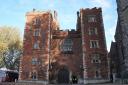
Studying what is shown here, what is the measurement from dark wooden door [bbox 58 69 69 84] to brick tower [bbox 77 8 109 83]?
4.07 m

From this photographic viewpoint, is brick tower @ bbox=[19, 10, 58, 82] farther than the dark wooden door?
No

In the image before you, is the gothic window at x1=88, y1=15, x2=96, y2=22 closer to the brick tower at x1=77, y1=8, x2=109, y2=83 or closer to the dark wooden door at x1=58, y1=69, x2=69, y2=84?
the brick tower at x1=77, y1=8, x2=109, y2=83

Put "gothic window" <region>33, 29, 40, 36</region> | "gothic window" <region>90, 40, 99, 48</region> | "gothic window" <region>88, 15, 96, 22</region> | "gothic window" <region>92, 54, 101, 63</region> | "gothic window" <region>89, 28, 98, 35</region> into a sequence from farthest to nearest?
"gothic window" <region>88, 15, 96, 22</region> < "gothic window" <region>33, 29, 40, 36</region> < "gothic window" <region>89, 28, 98, 35</region> < "gothic window" <region>90, 40, 99, 48</region> < "gothic window" <region>92, 54, 101, 63</region>

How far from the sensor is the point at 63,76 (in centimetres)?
4181

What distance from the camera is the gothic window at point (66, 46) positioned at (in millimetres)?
42831

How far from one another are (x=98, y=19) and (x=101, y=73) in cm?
1101

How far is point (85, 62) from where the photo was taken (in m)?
40.5

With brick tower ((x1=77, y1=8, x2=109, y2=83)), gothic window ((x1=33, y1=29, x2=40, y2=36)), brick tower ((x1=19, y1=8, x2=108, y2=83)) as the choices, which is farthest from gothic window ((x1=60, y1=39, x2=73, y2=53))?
gothic window ((x1=33, y1=29, x2=40, y2=36))

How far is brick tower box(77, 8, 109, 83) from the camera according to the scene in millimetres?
39656

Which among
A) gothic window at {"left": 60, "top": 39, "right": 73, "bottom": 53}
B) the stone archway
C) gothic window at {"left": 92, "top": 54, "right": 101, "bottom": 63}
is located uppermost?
gothic window at {"left": 60, "top": 39, "right": 73, "bottom": 53}

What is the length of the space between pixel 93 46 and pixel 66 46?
209 inches

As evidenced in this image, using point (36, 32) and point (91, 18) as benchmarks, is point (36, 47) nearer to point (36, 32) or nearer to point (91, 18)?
point (36, 32)

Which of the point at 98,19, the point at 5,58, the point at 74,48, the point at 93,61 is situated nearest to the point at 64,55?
the point at 74,48

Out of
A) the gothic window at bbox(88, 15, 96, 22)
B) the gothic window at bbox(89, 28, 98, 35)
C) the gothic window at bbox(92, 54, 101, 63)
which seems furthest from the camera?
the gothic window at bbox(88, 15, 96, 22)
